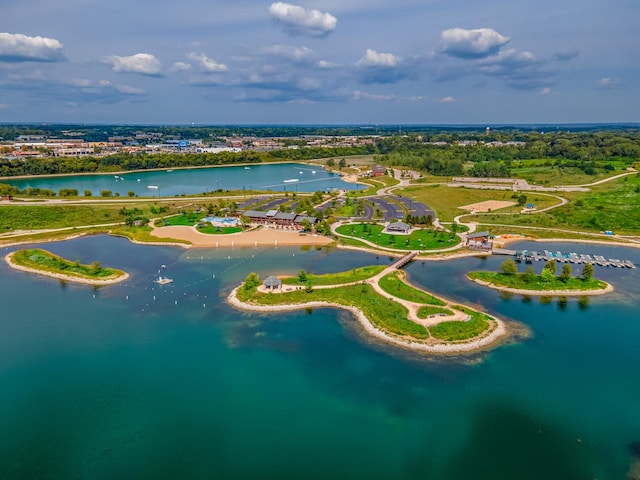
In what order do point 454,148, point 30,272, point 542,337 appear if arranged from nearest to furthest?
point 542,337 → point 30,272 → point 454,148

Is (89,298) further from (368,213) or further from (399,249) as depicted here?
(368,213)

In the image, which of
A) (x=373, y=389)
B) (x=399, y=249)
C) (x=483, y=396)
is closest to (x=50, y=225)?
(x=399, y=249)

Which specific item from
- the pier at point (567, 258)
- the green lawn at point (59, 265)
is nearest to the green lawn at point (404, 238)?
the pier at point (567, 258)

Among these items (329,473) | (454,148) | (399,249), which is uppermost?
(454,148)

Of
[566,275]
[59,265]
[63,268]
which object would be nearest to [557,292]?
[566,275]

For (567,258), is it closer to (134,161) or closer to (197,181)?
(197,181)

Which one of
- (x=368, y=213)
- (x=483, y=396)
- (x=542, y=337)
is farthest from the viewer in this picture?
(x=368, y=213)

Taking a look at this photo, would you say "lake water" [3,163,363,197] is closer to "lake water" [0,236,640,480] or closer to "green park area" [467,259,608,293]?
"green park area" [467,259,608,293]
